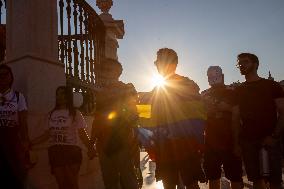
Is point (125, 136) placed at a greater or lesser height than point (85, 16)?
lesser

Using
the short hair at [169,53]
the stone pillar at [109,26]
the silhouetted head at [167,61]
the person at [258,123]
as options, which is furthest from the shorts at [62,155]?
the stone pillar at [109,26]

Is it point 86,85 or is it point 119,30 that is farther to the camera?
point 119,30

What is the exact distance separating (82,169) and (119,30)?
12.5 feet

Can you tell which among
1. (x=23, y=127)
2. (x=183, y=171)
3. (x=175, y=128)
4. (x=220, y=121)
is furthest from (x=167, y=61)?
(x=23, y=127)

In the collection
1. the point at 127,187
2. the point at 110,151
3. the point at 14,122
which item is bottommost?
the point at 127,187

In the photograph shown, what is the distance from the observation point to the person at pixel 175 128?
338 cm

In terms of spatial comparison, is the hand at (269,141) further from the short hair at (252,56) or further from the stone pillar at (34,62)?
the stone pillar at (34,62)

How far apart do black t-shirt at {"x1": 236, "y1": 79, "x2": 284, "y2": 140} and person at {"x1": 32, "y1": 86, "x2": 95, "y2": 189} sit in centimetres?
176

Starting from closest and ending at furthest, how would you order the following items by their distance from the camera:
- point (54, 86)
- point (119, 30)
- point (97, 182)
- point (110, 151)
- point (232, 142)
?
1. point (110, 151)
2. point (232, 142)
3. point (54, 86)
4. point (97, 182)
5. point (119, 30)

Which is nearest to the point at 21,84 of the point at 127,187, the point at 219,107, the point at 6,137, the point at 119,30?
the point at 6,137

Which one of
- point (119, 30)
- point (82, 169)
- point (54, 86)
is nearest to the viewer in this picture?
point (54, 86)

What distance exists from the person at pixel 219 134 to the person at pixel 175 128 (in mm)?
915

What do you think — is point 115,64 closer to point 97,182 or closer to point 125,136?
point 125,136

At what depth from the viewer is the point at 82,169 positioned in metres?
5.73
